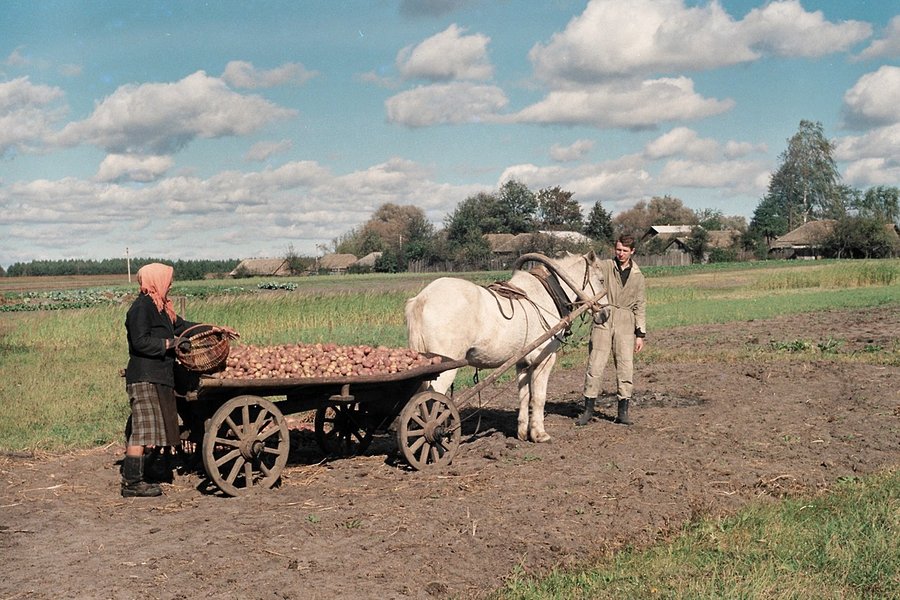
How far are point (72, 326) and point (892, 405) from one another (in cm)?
1983

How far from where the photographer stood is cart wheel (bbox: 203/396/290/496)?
6602mm

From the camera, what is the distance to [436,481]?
24.0ft

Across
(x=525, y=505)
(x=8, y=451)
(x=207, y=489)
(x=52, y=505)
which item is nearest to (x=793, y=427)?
(x=525, y=505)

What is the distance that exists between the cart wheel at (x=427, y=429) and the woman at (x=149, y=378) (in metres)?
1.80

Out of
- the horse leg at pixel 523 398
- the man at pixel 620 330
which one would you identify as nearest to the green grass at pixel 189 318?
the man at pixel 620 330

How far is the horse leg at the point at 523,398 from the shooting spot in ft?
30.4

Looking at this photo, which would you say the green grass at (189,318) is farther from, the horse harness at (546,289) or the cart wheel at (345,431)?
the cart wheel at (345,431)

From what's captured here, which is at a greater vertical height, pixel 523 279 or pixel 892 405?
pixel 523 279

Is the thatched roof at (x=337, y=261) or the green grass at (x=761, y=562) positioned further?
the thatched roof at (x=337, y=261)

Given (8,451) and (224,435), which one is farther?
(8,451)

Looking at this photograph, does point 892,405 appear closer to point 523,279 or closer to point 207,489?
point 523,279

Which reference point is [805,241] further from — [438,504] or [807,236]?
[438,504]

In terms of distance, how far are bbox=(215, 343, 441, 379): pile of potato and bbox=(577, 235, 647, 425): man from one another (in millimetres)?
3113

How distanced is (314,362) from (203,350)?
0.98 metres
